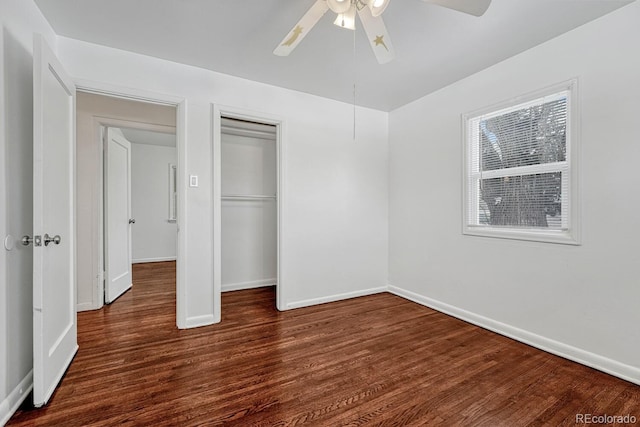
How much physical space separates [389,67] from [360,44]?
502 mm

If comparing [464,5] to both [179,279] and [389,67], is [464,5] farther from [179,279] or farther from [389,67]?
[179,279]

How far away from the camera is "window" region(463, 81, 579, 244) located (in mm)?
2256

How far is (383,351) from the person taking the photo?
230 centimetres

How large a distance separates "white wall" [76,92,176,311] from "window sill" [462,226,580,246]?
12.9ft

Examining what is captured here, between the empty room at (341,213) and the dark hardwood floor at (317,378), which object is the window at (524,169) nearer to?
the empty room at (341,213)

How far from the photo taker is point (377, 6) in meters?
1.48

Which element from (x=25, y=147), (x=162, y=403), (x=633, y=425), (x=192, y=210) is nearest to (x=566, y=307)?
(x=633, y=425)

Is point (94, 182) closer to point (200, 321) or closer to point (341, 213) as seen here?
point (200, 321)

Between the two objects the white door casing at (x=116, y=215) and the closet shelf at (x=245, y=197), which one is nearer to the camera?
the white door casing at (x=116, y=215)

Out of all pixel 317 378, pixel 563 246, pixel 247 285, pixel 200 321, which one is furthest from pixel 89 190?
pixel 563 246

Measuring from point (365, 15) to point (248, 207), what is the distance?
303cm

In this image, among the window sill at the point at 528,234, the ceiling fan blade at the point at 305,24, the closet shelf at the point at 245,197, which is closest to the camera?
the ceiling fan blade at the point at 305,24

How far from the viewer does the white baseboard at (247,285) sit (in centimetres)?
400

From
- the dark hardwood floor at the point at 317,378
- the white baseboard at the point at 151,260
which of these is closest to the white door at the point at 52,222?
the dark hardwood floor at the point at 317,378
